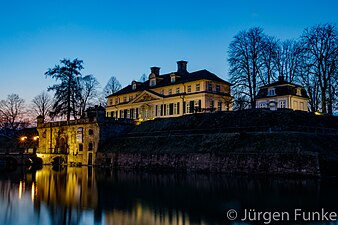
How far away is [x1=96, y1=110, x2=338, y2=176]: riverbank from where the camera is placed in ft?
94.0

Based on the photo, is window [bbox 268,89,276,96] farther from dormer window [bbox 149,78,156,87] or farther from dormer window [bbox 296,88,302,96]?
dormer window [bbox 149,78,156,87]

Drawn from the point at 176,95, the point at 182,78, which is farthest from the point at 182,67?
the point at 176,95

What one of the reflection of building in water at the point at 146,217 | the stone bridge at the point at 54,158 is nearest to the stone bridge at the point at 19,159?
the stone bridge at the point at 54,158

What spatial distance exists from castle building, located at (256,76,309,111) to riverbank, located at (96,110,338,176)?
18.1ft

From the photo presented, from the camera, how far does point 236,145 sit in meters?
33.3

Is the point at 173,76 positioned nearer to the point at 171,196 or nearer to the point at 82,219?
the point at 171,196

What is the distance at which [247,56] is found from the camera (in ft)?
157

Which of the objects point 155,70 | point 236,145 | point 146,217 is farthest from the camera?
point 155,70

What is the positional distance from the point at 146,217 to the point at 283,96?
114 feet

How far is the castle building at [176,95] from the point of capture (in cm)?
5285

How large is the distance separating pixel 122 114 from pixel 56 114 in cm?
1228

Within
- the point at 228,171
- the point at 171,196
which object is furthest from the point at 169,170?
the point at 171,196

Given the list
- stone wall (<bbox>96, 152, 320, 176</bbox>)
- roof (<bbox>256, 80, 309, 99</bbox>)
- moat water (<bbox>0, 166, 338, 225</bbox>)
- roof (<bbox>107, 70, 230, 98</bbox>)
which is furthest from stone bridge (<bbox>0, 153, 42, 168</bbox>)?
roof (<bbox>256, 80, 309, 99</bbox>)

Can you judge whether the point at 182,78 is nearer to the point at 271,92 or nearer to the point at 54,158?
the point at 271,92
